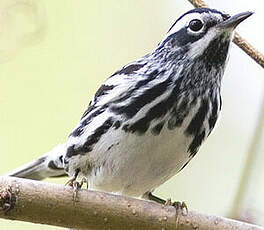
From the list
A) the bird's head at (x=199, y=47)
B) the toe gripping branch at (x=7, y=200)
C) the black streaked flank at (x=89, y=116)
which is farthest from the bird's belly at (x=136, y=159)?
the toe gripping branch at (x=7, y=200)

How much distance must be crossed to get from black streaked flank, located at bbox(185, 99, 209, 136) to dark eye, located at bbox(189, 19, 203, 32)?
0.25 meters

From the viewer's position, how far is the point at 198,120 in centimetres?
260

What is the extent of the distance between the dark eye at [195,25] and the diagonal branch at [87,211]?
71 cm

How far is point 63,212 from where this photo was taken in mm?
2066

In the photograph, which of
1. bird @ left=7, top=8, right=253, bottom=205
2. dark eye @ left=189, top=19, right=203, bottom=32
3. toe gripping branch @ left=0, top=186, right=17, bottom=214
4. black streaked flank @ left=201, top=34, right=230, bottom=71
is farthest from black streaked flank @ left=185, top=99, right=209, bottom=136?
toe gripping branch @ left=0, top=186, right=17, bottom=214

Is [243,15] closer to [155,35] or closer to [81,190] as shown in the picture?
[81,190]

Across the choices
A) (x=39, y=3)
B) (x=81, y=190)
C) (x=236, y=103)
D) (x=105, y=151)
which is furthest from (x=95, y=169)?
(x=236, y=103)

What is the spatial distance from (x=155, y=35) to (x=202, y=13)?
1501 mm

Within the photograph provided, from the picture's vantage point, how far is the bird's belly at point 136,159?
2.55 meters

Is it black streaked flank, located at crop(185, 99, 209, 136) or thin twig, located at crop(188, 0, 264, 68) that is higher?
thin twig, located at crop(188, 0, 264, 68)

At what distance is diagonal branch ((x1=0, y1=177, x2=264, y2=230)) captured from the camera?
2.01 metres

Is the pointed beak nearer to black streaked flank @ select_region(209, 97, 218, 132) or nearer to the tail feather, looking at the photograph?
black streaked flank @ select_region(209, 97, 218, 132)

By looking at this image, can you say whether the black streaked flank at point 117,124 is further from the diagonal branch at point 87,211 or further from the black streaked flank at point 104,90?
the diagonal branch at point 87,211

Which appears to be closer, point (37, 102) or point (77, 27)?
point (37, 102)
